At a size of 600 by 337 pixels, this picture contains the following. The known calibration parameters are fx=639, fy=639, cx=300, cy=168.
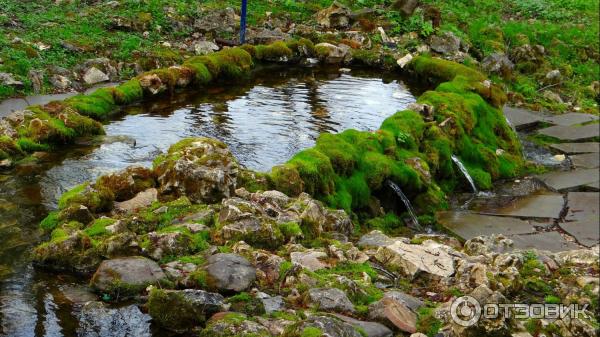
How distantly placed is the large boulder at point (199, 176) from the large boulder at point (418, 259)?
2325 mm

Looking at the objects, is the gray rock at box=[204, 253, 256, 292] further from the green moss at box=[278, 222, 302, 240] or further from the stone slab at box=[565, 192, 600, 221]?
the stone slab at box=[565, 192, 600, 221]

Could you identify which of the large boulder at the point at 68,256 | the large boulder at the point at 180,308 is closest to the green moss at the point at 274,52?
the large boulder at the point at 68,256

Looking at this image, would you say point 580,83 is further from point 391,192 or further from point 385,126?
point 391,192

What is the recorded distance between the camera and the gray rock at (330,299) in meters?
5.79

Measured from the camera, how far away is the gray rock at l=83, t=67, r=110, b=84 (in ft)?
50.8

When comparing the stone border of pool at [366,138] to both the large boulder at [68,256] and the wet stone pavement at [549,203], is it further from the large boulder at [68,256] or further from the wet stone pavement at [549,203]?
the large boulder at [68,256]

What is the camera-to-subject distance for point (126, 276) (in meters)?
6.25

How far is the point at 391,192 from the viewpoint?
10734mm

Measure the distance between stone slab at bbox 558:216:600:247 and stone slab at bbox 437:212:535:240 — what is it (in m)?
0.51

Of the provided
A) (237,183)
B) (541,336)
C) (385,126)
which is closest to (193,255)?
(237,183)

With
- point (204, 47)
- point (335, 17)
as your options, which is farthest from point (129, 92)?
point (335, 17)

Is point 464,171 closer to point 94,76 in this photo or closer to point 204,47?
point 94,76

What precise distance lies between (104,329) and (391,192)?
6138mm

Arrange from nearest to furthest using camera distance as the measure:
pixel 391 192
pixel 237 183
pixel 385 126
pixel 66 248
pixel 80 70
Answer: pixel 66 248 < pixel 237 183 < pixel 391 192 < pixel 385 126 < pixel 80 70
